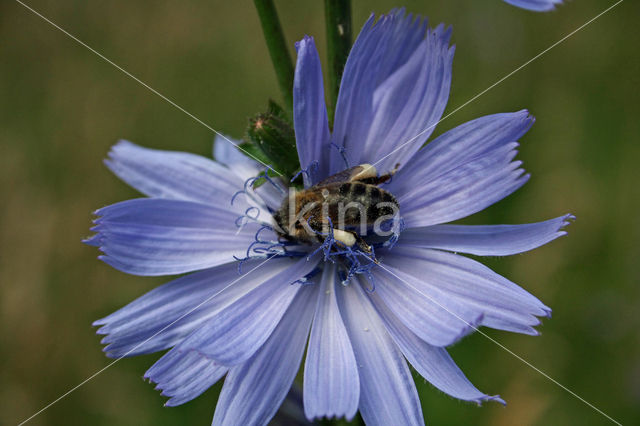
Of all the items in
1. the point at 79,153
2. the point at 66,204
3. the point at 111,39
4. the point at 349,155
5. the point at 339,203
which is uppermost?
the point at 111,39

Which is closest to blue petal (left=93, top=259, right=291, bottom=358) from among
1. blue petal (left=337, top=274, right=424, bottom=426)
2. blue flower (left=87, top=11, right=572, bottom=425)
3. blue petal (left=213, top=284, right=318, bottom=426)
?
blue flower (left=87, top=11, right=572, bottom=425)

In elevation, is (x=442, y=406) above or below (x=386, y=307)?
below

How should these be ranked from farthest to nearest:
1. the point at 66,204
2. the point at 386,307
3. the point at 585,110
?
the point at 66,204 → the point at 585,110 → the point at 386,307

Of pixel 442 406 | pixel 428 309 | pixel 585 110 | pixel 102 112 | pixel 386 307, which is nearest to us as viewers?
pixel 428 309

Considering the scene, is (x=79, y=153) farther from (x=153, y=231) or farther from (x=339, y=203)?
(x=339, y=203)

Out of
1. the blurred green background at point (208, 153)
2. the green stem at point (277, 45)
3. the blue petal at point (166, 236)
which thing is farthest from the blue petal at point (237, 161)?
the blurred green background at point (208, 153)

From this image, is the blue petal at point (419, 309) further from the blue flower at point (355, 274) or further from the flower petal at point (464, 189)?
the flower petal at point (464, 189)

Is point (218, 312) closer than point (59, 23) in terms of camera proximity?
Yes

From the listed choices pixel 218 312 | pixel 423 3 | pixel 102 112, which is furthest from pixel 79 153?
pixel 218 312
